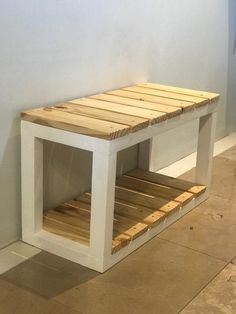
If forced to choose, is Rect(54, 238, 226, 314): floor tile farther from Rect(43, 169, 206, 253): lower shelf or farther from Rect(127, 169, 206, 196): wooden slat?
Rect(127, 169, 206, 196): wooden slat

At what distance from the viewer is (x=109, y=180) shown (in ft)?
4.96

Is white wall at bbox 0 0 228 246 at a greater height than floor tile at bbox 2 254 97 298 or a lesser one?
greater

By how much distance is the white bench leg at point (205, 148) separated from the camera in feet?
6.83

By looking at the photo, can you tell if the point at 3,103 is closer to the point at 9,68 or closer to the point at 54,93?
the point at 9,68

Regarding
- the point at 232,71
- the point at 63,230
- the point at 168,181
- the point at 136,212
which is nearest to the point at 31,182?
the point at 63,230

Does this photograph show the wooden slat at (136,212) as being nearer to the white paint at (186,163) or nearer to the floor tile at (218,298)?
the floor tile at (218,298)

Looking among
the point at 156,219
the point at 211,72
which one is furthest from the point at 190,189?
the point at 211,72

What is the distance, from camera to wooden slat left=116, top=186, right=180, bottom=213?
76.1 inches

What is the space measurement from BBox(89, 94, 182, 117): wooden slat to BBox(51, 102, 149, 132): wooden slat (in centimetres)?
14

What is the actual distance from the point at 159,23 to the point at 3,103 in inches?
35.7

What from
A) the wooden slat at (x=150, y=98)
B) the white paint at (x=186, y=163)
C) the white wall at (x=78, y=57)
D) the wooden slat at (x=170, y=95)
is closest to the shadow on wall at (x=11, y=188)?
the white wall at (x=78, y=57)

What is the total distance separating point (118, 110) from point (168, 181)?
55cm

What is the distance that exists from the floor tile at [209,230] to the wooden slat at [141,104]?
41 centimetres

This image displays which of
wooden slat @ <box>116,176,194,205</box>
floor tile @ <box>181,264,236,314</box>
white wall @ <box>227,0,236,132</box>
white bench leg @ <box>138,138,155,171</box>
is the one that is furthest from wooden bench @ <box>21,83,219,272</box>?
white wall @ <box>227,0,236,132</box>
